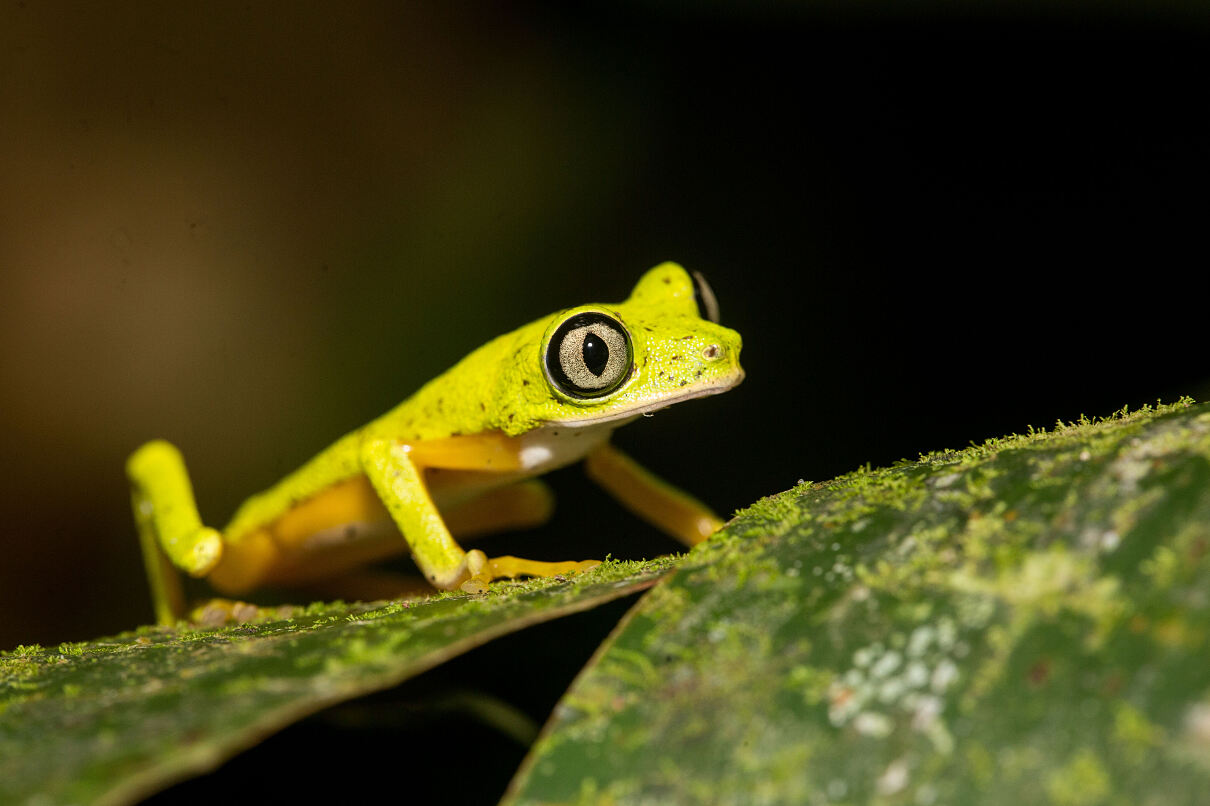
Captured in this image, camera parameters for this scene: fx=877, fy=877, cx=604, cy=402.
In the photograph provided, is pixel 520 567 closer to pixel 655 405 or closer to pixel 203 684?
pixel 655 405

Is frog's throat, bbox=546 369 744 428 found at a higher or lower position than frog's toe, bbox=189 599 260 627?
higher

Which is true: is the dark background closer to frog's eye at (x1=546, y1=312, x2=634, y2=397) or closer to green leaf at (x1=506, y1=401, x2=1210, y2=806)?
frog's eye at (x1=546, y1=312, x2=634, y2=397)

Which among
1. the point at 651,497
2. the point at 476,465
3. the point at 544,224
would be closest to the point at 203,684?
the point at 476,465

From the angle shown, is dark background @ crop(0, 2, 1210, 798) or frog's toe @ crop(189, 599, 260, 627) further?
dark background @ crop(0, 2, 1210, 798)

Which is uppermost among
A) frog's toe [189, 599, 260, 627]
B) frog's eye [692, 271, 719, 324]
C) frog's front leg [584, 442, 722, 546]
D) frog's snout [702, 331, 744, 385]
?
frog's eye [692, 271, 719, 324]

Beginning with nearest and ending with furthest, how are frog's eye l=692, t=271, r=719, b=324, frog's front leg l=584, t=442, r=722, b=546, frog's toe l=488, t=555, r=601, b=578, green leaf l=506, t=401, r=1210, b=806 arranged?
green leaf l=506, t=401, r=1210, b=806, frog's toe l=488, t=555, r=601, b=578, frog's eye l=692, t=271, r=719, b=324, frog's front leg l=584, t=442, r=722, b=546

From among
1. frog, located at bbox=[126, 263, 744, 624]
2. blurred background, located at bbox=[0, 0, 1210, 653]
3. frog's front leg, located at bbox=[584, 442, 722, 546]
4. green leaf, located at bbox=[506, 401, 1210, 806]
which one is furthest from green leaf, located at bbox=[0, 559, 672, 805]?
blurred background, located at bbox=[0, 0, 1210, 653]

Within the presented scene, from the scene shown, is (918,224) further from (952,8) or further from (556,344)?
(556,344)

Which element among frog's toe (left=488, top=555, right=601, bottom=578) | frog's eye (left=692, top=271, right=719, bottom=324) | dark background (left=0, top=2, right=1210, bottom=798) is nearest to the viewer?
frog's toe (left=488, top=555, right=601, bottom=578)

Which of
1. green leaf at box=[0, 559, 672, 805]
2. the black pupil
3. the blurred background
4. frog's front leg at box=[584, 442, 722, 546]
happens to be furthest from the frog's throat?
the blurred background
